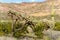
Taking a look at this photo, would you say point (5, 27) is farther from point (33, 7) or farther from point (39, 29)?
point (33, 7)

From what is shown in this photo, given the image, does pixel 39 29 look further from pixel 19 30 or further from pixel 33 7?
pixel 33 7

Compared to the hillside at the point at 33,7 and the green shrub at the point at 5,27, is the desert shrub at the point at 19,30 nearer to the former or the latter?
the green shrub at the point at 5,27

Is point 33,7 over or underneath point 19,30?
over

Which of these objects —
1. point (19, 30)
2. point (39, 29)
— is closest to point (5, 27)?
point (19, 30)

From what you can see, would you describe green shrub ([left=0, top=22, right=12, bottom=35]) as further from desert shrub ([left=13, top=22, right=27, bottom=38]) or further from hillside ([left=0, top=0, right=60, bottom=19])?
hillside ([left=0, top=0, right=60, bottom=19])

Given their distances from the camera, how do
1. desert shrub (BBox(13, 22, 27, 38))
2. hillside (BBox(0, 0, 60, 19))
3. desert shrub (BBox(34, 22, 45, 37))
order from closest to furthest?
desert shrub (BBox(13, 22, 27, 38)), desert shrub (BBox(34, 22, 45, 37)), hillside (BBox(0, 0, 60, 19))

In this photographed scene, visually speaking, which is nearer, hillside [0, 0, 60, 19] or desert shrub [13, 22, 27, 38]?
desert shrub [13, 22, 27, 38]

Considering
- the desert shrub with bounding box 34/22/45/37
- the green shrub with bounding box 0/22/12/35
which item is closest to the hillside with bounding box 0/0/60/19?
the green shrub with bounding box 0/22/12/35

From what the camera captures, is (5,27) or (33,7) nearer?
(5,27)

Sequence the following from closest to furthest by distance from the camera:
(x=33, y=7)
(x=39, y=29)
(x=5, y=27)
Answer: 1. (x=39, y=29)
2. (x=5, y=27)
3. (x=33, y=7)

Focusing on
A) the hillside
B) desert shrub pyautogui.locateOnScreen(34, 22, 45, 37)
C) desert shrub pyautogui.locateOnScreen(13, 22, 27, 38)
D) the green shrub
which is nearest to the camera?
desert shrub pyautogui.locateOnScreen(13, 22, 27, 38)

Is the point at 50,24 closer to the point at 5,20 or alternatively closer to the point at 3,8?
the point at 5,20

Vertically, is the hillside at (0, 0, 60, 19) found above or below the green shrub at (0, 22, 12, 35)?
above

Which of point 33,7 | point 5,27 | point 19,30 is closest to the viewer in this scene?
point 19,30
